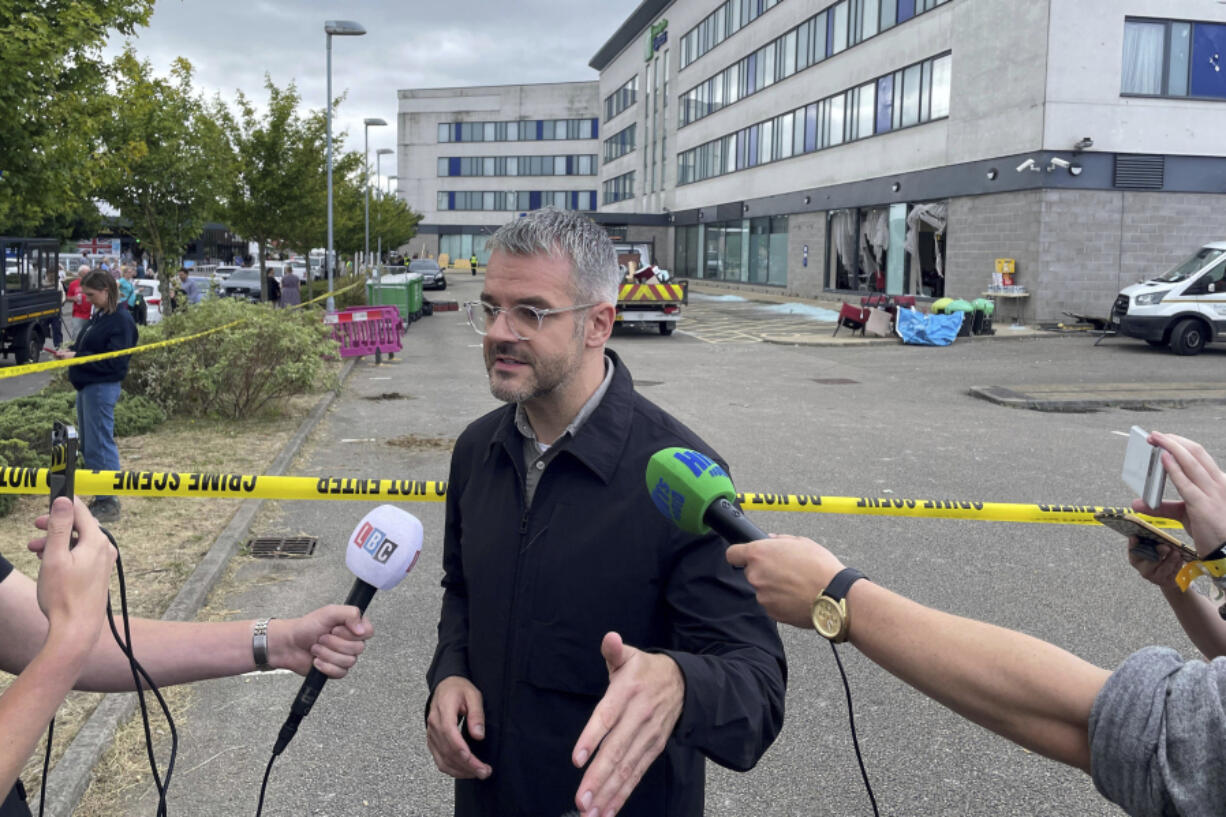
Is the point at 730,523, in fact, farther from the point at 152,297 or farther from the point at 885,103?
the point at 885,103

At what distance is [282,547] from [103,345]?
2622 millimetres

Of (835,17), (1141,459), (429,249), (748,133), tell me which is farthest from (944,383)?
(429,249)

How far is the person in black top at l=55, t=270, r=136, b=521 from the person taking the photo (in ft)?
27.4

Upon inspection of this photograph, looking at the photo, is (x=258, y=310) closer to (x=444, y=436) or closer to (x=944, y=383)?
(x=444, y=436)

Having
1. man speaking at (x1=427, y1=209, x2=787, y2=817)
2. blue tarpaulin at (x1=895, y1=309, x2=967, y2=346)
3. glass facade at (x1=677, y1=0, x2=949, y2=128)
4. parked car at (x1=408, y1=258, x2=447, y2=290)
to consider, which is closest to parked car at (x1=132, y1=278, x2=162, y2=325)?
blue tarpaulin at (x1=895, y1=309, x2=967, y2=346)

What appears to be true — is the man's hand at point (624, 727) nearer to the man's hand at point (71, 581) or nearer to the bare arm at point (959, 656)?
the bare arm at point (959, 656)

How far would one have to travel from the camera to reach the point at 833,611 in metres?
1.58

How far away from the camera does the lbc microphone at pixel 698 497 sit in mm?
1668

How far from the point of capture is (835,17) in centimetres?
3966

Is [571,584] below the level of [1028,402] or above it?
above

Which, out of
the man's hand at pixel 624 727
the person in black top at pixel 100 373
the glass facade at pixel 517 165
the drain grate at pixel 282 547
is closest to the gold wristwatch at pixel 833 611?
the man's hand at pixel 624 727

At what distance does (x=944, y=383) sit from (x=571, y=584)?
1672cm

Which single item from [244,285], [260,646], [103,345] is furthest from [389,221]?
[260,646]

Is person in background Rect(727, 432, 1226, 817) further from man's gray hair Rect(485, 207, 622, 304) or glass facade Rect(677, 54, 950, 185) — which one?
glass facade Rect(677, 54, 950, 185)
